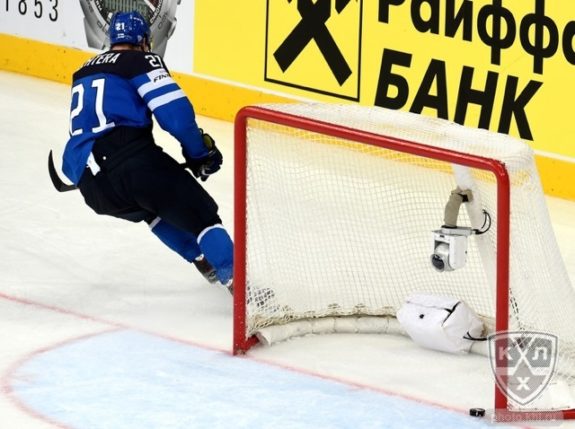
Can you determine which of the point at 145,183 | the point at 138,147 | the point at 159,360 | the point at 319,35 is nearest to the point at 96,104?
the point at 138,147

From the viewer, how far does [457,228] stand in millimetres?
4949

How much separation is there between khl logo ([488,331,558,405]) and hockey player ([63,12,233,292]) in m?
1.18

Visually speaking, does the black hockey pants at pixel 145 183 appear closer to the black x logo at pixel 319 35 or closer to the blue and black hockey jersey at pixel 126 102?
the blue and black hockey jersey at pixel 126 102

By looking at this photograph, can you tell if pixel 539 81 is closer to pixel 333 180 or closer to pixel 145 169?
pixel 333 180

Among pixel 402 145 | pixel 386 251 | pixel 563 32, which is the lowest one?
pixel 386 251

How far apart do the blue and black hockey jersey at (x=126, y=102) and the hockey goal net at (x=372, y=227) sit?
322 millimetres

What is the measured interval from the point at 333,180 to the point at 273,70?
8.15ft

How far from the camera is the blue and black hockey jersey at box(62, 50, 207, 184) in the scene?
18.9 ft

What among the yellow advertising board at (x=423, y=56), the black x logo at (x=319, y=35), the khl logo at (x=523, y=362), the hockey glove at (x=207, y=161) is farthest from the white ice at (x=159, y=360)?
the black x logo at (x=319, y=35)

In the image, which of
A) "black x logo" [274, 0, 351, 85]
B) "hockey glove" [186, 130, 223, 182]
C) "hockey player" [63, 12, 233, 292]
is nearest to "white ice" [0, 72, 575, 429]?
"hockey player" [63, 12, 233, 292]

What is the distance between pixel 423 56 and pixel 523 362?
3012 millimetres

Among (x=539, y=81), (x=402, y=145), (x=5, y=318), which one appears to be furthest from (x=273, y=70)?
(x=402, y=145)

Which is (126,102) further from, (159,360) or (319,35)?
(319,35)

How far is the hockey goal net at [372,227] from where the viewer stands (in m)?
4.94
